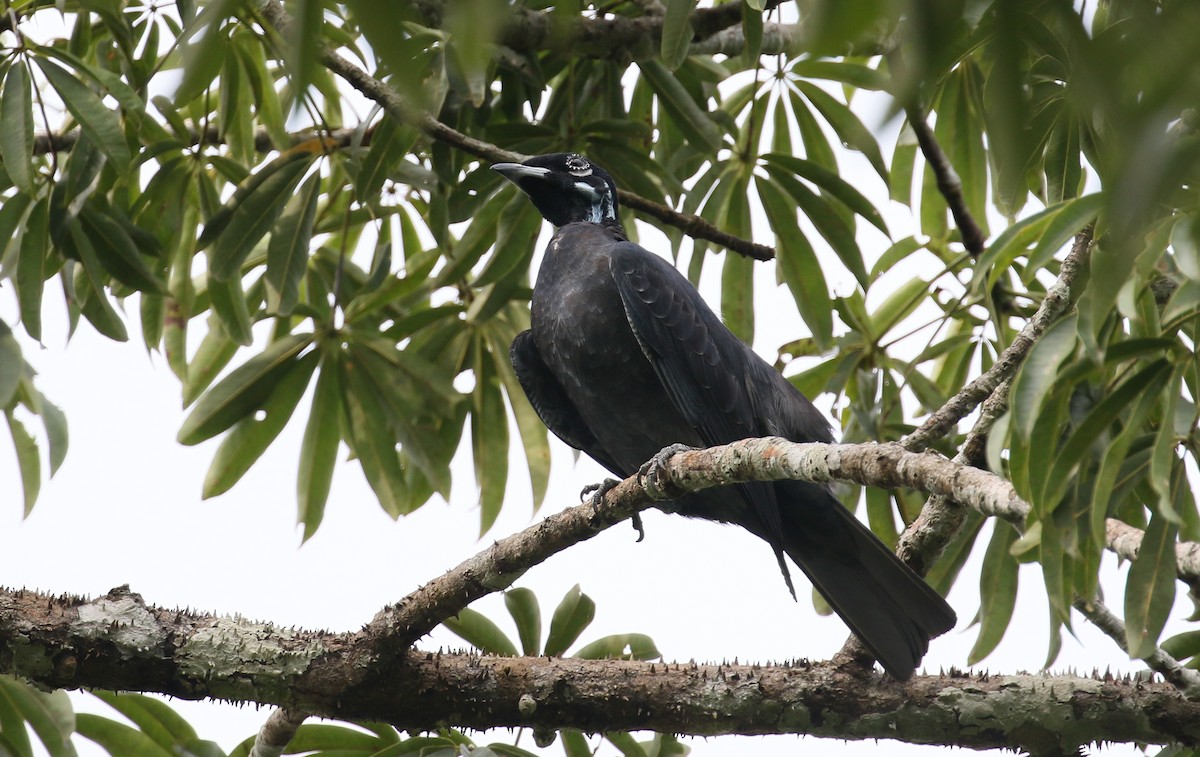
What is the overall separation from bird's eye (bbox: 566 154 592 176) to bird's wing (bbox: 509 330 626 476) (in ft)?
2.28

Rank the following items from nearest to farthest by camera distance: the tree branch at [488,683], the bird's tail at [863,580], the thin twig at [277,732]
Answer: the tree branch at [488,683]
the bird's tail at [863,580]
the thin twig at [277,732]

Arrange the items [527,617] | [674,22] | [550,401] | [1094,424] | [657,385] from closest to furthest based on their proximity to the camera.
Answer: [1094,424] → [674,22] → [527,617] → [657,385] → [550,401]

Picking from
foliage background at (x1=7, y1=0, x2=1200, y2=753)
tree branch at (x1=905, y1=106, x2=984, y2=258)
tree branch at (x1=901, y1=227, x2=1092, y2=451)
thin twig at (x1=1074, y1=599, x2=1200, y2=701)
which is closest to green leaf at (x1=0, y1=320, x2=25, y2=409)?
foliage background at (x1=7, y1=0, x2=1200, y2=753)

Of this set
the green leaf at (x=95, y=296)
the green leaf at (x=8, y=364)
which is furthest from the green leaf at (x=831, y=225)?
the green leaf at (x=8, y=364)

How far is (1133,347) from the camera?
1879 mm

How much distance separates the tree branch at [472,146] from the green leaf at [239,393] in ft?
3.15

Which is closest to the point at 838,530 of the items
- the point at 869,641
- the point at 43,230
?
the point at 869,641

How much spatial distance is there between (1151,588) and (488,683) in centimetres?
158

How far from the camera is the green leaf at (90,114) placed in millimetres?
3004

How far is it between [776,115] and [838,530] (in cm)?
168

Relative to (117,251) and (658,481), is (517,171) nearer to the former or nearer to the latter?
(117,251)

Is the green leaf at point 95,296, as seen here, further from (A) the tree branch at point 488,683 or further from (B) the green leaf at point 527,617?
(B) the green leaf at point 527,617

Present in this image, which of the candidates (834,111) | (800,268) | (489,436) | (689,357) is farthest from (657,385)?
(834,111)

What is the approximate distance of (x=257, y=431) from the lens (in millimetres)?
4105
